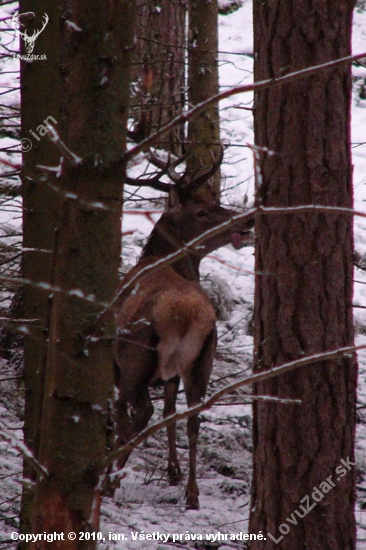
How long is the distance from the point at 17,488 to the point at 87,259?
12.5 feet

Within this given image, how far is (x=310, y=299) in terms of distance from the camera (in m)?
3.66

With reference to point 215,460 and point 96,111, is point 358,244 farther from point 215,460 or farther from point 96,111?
point 96,111

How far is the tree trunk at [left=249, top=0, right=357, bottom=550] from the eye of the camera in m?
3.63

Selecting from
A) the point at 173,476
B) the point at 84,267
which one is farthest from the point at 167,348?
the point at 84,267

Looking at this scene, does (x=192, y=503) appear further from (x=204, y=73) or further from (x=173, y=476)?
(x=204, y=73)

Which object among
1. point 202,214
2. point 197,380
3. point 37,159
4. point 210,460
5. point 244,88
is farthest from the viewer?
point 202,214

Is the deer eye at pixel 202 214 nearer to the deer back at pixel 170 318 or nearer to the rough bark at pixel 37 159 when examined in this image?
the deer back at pixel 170 318

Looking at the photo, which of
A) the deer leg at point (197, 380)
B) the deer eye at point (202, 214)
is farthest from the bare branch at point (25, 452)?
the deer eye at point (202, 214)

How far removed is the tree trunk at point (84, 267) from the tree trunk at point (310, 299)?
86.2 inches

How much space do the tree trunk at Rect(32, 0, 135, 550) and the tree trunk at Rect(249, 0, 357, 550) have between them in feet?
7.18

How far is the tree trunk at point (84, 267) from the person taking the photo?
1581mm

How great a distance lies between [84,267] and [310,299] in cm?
226

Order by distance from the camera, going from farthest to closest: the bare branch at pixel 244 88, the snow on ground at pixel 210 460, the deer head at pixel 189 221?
1. the deer head at pixel 189 221
2. the snow on ground at pixel 210 460
3. the bare branch at pixel 244 88

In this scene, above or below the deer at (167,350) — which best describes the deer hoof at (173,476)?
below
